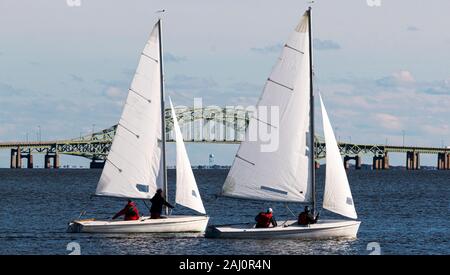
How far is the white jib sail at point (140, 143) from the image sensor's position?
140 ft

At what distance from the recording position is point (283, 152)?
39625 millimetres

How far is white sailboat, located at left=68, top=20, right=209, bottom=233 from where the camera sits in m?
42.4

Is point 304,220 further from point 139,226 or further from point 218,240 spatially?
point 139,226

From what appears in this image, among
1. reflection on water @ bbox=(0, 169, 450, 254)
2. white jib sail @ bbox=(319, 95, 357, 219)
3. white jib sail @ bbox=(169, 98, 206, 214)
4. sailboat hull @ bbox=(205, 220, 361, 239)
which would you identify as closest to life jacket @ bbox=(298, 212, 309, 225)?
sailboat hull @ bbox=(205, 220, 361, 239)

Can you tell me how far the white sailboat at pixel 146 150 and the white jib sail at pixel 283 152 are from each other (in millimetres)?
3068

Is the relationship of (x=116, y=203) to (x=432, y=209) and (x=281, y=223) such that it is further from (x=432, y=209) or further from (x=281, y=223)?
(x=281, y=223)

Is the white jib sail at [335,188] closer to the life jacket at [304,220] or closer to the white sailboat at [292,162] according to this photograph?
the white sailboat at [292,162]

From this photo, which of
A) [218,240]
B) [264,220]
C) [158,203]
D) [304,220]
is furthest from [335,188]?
[158,203]

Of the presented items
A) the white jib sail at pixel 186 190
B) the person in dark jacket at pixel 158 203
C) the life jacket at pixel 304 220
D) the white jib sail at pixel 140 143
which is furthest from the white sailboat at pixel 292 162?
the white jib sail at pixel 140 143
